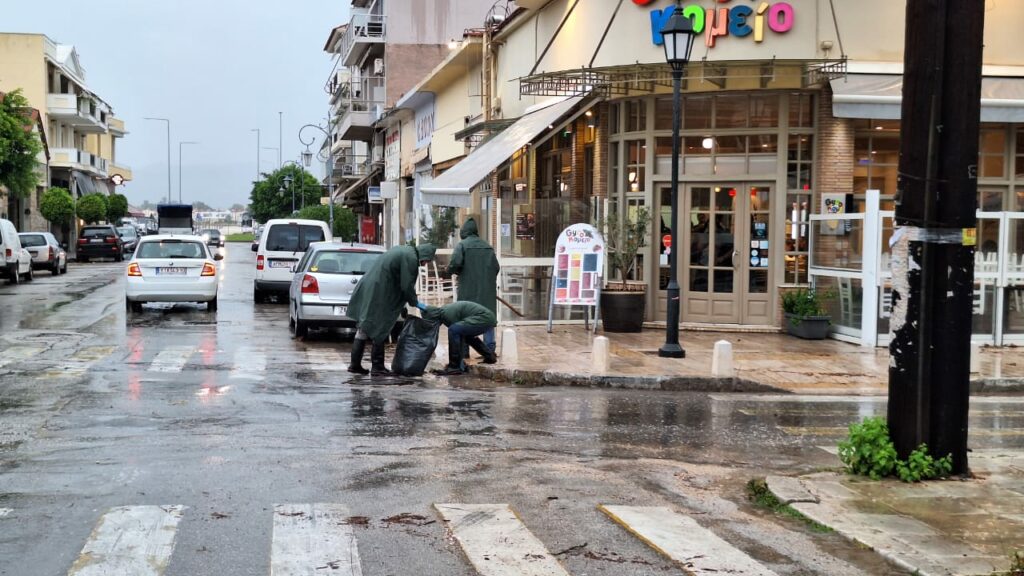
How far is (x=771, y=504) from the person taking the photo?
282 inches

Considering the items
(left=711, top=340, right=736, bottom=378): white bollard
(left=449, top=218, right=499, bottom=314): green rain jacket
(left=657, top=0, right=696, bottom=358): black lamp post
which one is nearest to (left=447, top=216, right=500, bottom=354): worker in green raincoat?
(left=449, top=218, right=499, bottom=314): green rain jacket

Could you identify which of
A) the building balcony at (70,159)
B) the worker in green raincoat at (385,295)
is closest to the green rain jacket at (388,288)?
the worker in green raincoat at (385,295)

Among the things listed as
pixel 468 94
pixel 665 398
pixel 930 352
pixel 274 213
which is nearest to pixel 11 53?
pixel 468 94

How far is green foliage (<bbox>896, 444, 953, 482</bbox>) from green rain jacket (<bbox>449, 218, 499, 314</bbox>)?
7406mm

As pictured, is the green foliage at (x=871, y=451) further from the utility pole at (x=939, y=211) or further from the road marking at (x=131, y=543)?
the road marking at (x=131, y=543)

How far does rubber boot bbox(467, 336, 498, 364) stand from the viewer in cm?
1370

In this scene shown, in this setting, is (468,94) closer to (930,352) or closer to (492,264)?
(492,264)

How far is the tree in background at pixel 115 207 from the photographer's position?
73919 millimetres

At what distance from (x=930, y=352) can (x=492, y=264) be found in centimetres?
768

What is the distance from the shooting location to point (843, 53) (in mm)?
16797

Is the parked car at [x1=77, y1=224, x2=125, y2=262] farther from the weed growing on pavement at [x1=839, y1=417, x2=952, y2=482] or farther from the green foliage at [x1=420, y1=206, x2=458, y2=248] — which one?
the weed growing on pavement at [x1=839, y1=417, x2=952, y2=482]

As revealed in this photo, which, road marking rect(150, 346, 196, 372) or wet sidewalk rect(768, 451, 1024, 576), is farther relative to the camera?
road marking rect(150, 346, 196, 372)

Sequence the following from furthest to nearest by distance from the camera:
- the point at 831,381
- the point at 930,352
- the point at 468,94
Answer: the point at 468,94 → the point at 831,381 → the point at 930,352

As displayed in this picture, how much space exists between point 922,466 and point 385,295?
7.23 m
